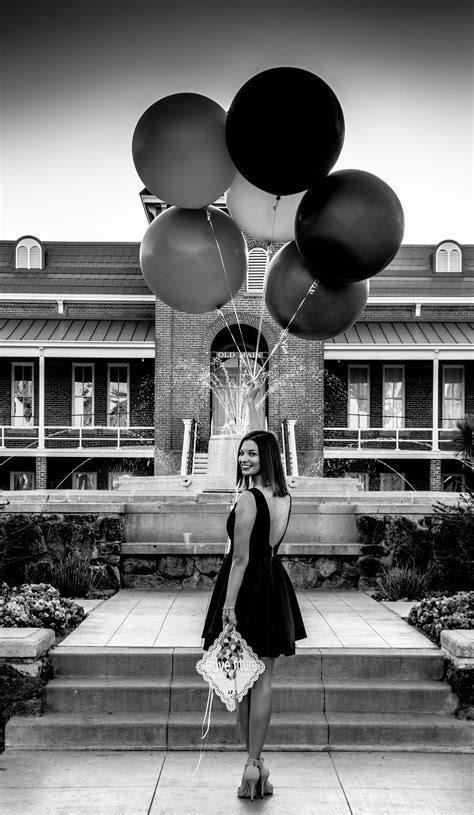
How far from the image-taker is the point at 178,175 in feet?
17.8

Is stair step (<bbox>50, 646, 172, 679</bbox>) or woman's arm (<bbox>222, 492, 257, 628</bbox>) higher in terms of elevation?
woman's arm (<bbox>222, 492, 257, 628</bbox>)

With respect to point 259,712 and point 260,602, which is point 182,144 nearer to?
point 260,602

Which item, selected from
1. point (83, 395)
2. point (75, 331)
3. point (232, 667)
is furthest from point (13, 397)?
point (232, 667)

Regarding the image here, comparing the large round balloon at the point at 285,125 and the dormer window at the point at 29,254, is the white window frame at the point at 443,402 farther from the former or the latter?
the large round balloon at the point at 285,125

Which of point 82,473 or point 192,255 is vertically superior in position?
point 192,255

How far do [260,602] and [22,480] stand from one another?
71.5 ft

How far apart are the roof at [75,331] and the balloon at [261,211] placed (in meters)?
18.8

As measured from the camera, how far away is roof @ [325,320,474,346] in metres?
25.1

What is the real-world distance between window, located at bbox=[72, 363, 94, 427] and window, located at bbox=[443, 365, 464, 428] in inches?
446

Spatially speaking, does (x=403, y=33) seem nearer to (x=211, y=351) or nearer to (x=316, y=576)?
(x=316, y=576)

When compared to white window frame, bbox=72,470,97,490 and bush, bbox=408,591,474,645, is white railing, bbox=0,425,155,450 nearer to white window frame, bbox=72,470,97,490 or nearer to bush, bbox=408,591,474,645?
white window frame, bbox=72,470,97,490

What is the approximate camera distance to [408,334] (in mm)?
25797

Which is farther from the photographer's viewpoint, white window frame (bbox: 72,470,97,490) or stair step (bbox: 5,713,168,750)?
white window frame (bbox: 72,470,97,490)

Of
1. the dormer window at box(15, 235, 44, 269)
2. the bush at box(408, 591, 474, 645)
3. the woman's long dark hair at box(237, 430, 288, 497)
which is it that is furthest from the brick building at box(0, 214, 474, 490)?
the woman's long dark hair at box(237, 430, 288, 497)
